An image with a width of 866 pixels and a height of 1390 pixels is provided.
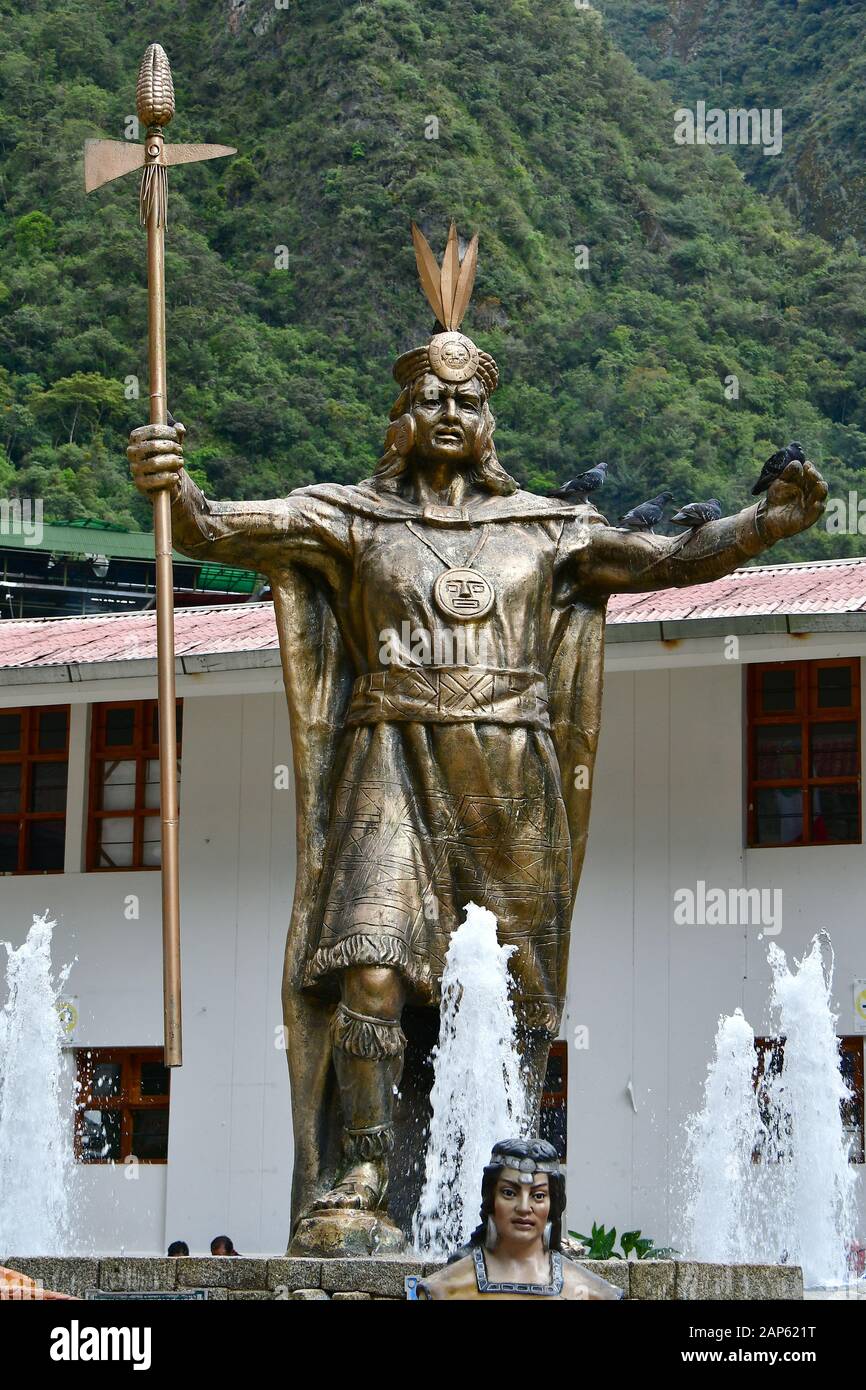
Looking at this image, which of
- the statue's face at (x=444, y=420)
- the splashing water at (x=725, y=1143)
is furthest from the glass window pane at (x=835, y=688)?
the statue's face at (x=444, y=420)

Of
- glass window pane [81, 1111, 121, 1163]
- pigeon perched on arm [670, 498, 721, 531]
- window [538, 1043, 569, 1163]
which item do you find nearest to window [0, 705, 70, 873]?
glass window pane [81, 1111, 121, 1163]

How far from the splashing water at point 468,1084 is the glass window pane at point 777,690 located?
350 inches

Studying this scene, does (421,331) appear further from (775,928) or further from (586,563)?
(586,563)

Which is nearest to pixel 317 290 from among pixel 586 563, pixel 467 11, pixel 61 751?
pixel 467 11

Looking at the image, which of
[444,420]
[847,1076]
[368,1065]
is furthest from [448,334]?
[847,1076]

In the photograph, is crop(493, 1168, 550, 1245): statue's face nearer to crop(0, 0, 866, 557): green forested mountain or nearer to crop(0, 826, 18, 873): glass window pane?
crop(0, 826, 18, 873): glass window pane

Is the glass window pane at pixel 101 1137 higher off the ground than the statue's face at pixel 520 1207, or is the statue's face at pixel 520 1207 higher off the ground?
the statue's face at pixel 520 1207

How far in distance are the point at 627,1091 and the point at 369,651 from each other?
8924 mm

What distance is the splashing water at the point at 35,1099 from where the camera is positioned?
1616 cm

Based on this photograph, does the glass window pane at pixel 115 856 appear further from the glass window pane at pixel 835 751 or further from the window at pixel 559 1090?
the glass window pane at pixel 835 751

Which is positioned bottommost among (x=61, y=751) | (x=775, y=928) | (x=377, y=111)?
(x=775, y=928)

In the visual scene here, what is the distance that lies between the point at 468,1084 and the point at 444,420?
214 centimetres

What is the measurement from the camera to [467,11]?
169 feet

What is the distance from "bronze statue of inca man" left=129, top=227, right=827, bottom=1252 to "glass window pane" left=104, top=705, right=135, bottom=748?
10.1m
